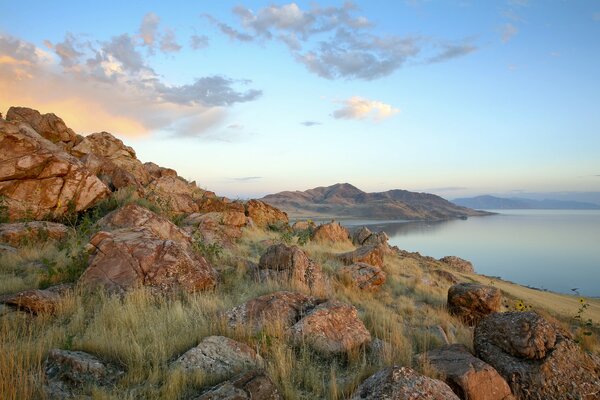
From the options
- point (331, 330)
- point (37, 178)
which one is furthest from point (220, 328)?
point (37, 178)

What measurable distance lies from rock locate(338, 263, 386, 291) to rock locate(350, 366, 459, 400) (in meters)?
7.55

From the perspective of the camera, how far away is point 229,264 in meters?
10.8

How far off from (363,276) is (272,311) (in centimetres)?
611

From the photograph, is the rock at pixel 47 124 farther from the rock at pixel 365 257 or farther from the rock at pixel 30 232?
the rock at pixel 365 257

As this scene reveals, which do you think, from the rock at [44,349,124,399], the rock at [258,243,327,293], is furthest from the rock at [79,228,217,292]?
the rock at [44,349,124,399]

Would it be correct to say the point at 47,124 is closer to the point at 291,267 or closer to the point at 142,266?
the point at 142,266

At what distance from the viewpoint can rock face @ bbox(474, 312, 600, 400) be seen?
16.2ft

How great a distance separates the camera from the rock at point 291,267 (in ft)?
30.9

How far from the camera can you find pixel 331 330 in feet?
19.4

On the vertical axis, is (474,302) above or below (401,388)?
below

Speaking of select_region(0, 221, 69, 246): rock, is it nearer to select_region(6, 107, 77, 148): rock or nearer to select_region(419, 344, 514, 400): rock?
select_region(6, 107, 77, 148): rock

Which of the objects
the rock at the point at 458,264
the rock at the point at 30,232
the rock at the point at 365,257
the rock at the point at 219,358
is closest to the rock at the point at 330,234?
the rock at the point at 365,257

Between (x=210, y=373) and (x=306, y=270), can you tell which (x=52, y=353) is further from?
(x=306, y=270)

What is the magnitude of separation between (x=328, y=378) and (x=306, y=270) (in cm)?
524
